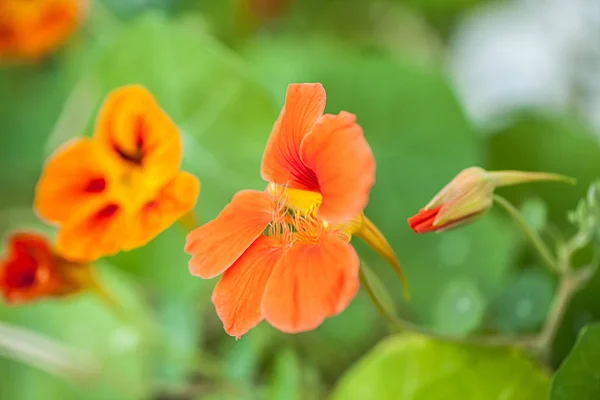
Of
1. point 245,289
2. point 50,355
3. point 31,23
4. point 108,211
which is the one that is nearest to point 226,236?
point 245,289

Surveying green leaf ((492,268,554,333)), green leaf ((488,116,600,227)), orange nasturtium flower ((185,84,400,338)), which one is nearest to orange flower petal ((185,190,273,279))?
orange nasturtium flower ((185,84,400,338))

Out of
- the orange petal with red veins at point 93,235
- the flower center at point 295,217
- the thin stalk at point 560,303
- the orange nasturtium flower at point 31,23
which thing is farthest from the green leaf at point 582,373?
the orange nasturtium flower at point 31,23

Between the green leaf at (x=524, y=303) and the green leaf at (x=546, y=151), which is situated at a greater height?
the green leaf at (x=546, y=151)

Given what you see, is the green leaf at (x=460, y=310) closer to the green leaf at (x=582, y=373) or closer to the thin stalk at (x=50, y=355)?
the green leaf at (x=582, y=373)

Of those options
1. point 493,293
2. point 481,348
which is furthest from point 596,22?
point 481,348

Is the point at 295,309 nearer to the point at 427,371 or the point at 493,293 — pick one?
the point at 427,371

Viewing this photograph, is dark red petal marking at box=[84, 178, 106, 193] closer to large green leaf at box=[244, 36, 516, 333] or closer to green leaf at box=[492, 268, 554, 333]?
large green leaf at box=[244, 36, 516, 333]
